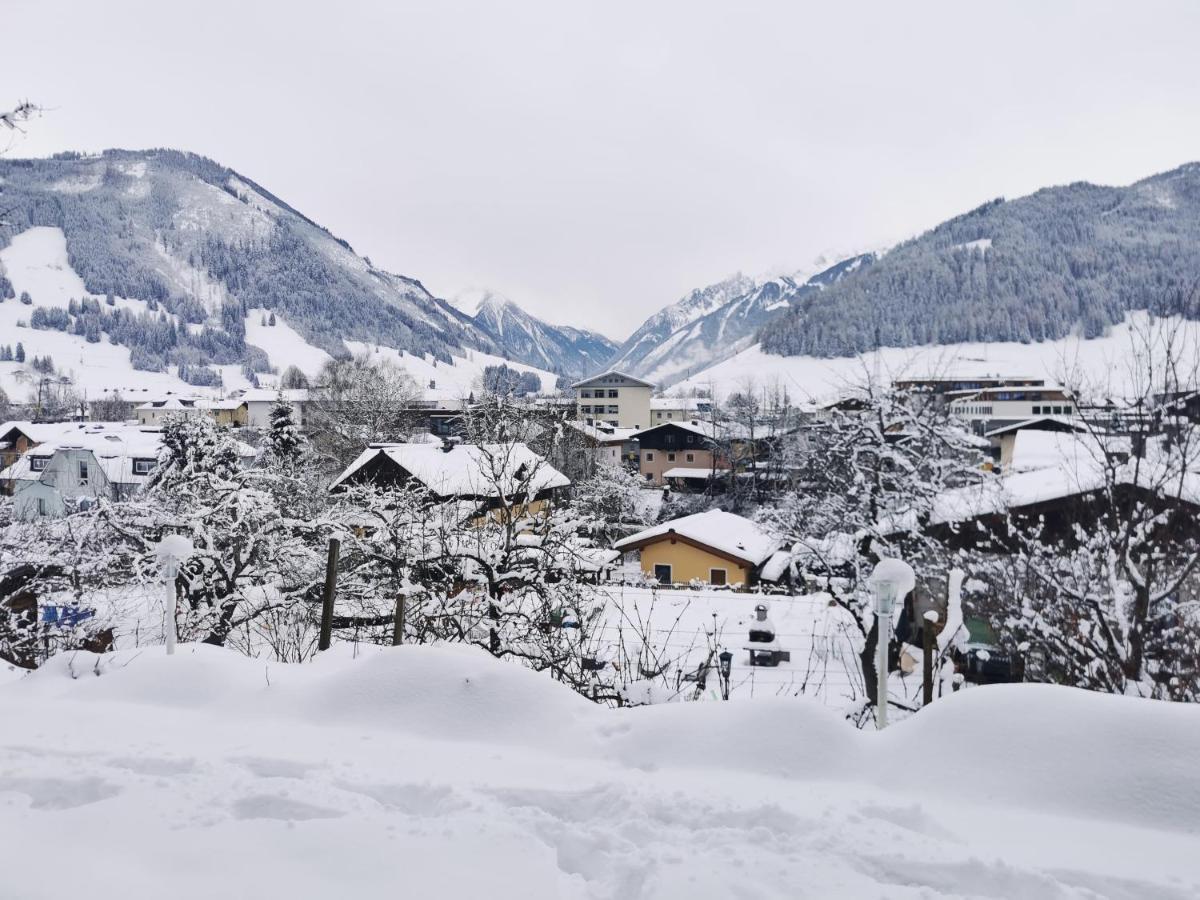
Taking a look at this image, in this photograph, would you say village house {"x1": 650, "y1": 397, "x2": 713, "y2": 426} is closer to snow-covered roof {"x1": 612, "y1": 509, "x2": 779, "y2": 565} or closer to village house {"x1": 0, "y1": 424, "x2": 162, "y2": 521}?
snow-covered roof {"x1": 612, "y1": 509, "x2": 779, "y2": 565}

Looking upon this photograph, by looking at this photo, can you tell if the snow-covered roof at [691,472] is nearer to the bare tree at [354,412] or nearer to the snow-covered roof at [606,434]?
the snow-covered roof at [606,434]

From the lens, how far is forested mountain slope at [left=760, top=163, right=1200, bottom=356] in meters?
123

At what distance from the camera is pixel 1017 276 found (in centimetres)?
13112

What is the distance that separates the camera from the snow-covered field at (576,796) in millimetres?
3027

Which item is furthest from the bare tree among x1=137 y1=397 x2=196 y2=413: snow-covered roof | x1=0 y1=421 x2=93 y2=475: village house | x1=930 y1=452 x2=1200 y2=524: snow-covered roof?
x1=137 y1=397 x2=196 y2=413: snow-covered roof

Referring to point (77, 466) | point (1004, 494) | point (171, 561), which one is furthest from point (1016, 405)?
point (171, 561)

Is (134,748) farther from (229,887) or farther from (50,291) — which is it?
(50,291)

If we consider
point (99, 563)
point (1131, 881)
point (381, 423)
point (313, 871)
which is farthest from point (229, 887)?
point (381, 423)

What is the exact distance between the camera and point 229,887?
2973 millimetres

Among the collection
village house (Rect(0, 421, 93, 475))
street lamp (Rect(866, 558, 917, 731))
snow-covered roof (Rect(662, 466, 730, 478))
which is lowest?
street lamp (Rect(866, 558, 917, 731))

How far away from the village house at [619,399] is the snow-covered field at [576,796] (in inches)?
3062

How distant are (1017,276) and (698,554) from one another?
131865 millimetres

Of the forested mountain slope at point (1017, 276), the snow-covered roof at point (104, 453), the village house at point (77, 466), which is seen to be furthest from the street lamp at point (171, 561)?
the forested mountain slope at point (1017, 276)

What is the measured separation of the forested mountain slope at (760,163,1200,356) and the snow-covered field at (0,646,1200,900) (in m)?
127
